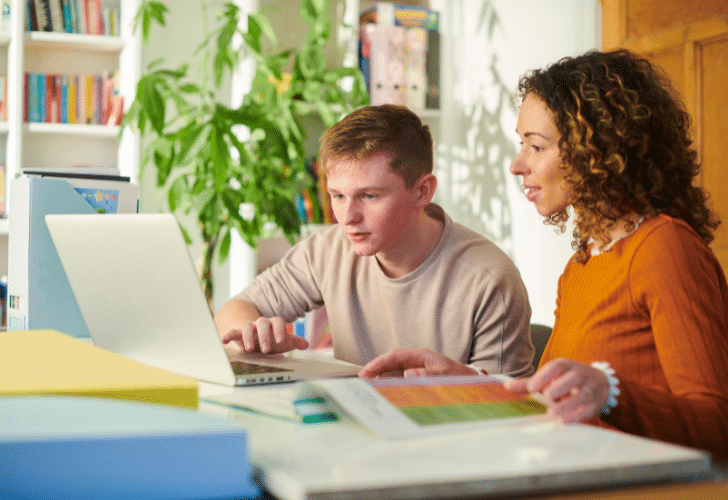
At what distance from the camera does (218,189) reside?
2438 mm

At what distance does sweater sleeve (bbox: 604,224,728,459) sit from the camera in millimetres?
777

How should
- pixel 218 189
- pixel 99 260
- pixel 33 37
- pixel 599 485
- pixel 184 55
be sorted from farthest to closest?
pixel 184 55 < pixel 33 37 < pixel 218 189 < pixel 99 260 < pixel 599 485

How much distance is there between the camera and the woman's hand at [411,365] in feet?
3.09

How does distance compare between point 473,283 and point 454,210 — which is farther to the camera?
point 454,210

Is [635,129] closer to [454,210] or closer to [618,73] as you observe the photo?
[618,73]

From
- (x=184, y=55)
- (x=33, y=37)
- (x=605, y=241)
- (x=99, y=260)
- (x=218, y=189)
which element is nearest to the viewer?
(x=99, y=260)

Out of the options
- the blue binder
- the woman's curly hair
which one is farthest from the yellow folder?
the woman's curly hair

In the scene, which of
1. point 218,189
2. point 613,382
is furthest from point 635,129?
point 218,189

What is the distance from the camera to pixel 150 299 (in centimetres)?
95

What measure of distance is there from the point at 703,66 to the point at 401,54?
1288mm

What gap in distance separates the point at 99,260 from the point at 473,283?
0.74m

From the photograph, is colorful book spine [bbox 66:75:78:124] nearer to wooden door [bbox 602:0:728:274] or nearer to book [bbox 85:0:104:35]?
book [bbox 85:0:104:35]

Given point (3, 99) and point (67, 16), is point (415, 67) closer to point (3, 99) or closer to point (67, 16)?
point (67, 16)

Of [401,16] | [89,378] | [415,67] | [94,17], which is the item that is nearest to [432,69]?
[415,67]
